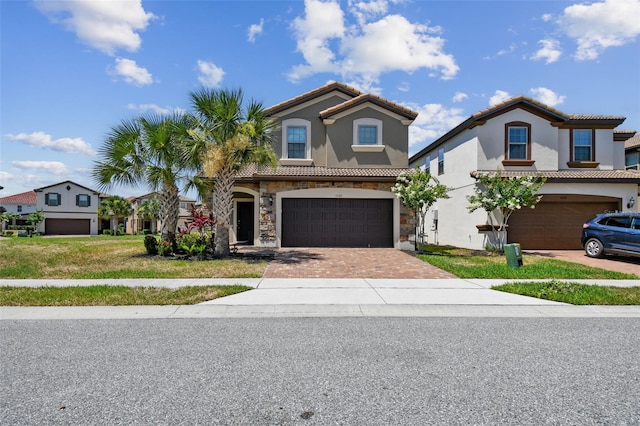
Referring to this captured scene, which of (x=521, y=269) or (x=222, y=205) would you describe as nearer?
(x=521, y=269)

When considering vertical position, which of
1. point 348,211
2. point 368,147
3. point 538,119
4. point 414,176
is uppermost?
point 538,119

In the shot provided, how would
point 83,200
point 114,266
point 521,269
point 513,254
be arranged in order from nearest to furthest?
1. point 521,269
2. point 513,254
3. point 114,266
4. point 83,200

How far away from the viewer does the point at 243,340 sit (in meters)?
5.25

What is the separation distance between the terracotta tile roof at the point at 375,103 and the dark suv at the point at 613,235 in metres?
9.07

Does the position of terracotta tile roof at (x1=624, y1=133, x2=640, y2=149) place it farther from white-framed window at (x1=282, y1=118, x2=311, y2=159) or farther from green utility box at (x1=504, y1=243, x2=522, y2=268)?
white-framed window at (x1=282, y1=118, x2=311, y2=159)

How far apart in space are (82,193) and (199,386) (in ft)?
184

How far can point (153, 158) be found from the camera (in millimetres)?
14477

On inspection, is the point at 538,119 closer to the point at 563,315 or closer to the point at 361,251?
the point at 361,251

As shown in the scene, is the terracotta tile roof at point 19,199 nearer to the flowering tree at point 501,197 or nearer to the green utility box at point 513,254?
the flowering tree at point 501,197

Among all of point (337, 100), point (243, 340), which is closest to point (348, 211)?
point (337, 100)

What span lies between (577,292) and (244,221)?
627 inches

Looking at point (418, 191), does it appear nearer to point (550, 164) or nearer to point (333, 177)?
point (333, 177)

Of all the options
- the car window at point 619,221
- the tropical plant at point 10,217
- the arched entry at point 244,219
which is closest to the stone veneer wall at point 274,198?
the arched entry at point 244,219

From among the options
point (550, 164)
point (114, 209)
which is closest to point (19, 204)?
point (114, 209)
